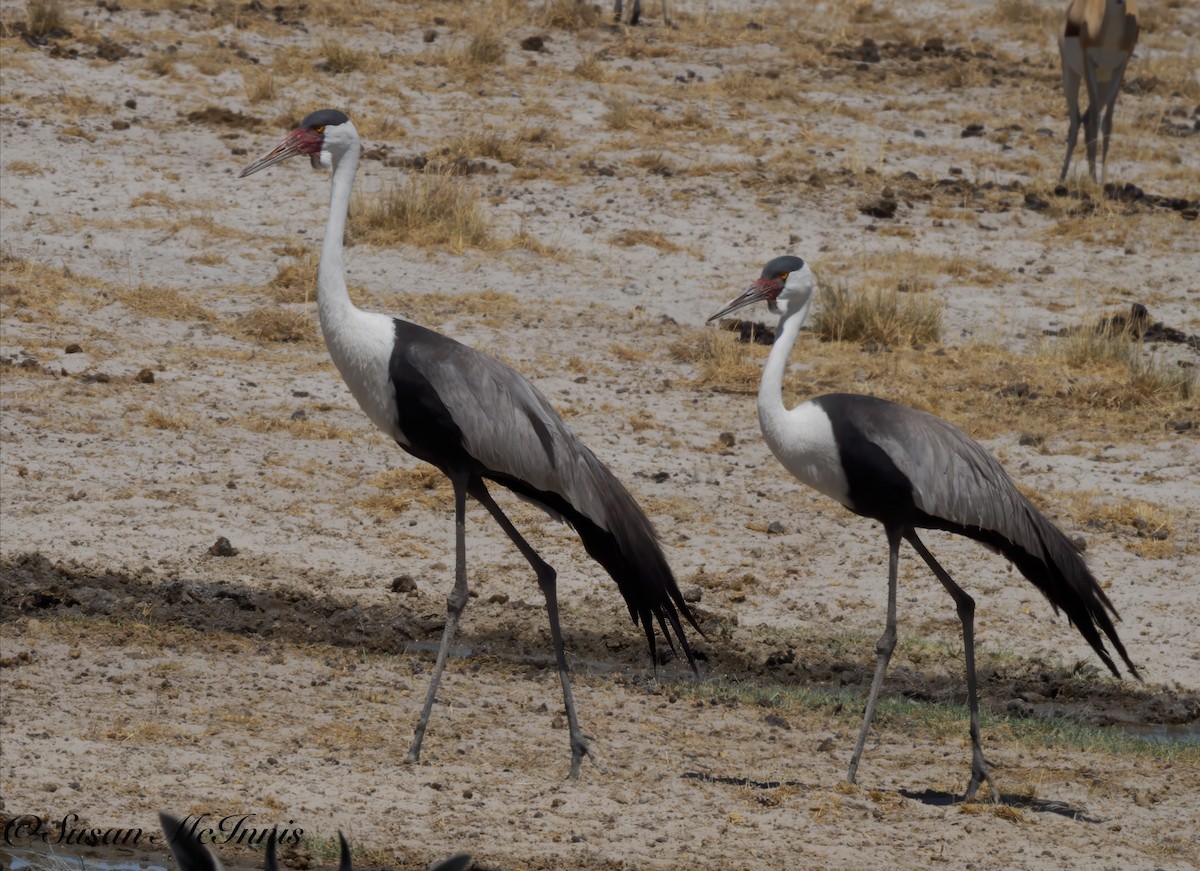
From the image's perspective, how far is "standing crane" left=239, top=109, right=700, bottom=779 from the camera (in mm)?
6047

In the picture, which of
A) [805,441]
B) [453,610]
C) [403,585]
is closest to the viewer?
[805,441]

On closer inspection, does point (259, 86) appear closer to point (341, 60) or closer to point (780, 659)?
point (341, 60)

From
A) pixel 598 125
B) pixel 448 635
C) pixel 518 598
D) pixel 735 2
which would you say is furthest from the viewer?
pixel 735 2

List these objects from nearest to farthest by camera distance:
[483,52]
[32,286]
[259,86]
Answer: [32,286]
[259,86]
[483,52]

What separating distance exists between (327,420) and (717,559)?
240cm

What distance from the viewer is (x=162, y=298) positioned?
10.8 m

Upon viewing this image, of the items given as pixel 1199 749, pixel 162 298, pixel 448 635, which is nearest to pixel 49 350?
pixel 162 298

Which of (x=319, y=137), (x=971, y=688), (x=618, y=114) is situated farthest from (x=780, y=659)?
(x=618, y=114)

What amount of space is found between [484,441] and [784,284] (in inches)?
55.1

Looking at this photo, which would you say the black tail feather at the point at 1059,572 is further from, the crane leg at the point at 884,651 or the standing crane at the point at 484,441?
the standing crane at the point at 484,441

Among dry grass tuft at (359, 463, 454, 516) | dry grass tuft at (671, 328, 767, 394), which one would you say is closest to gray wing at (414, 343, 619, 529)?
dry grass tuft at (359, 463, 454, 516)

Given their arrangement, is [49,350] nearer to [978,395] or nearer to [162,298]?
[162,298]

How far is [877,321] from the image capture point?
11.2 meters

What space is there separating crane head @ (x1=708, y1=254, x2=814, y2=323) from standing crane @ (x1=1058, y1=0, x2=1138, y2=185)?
29.7ft
